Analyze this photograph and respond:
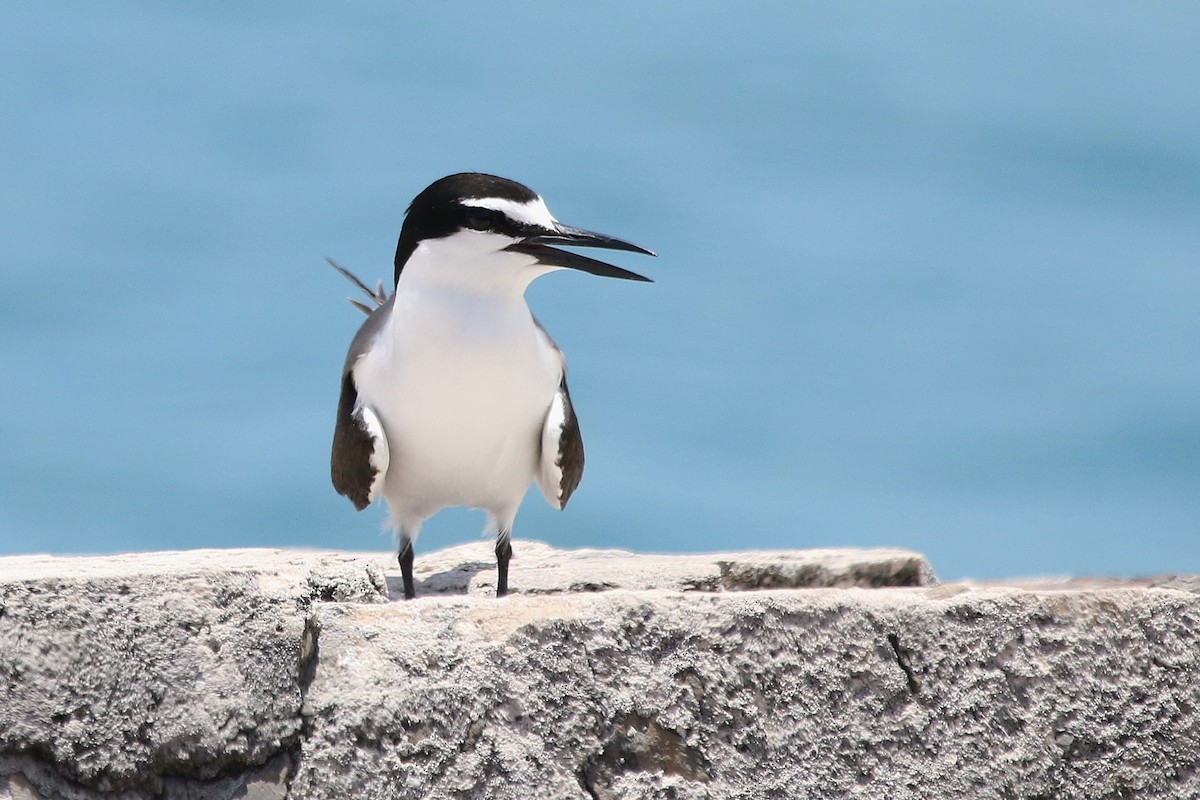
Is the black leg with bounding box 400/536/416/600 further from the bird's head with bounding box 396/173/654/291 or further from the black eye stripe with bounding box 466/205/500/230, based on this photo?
the black eye stripe with bounding box 466/205/500/230

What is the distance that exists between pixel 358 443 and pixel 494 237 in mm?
931

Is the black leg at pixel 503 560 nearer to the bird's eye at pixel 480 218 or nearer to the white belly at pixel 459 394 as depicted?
the white belly at pixel 459 394

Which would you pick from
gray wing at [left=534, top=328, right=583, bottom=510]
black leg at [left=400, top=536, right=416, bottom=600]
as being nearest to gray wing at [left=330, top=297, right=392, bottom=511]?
black leg at [left=400, top=536, right=416, bottom=600]

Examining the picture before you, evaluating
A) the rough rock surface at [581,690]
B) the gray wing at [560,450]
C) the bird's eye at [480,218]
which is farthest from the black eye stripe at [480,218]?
the rough rock surface at [581,690]

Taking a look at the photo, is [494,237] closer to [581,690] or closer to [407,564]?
[407,564]

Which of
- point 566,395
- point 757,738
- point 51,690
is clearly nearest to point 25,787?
point 51,690

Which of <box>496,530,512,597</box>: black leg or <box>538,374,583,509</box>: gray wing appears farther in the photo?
<box>538,374,583,509</box>: gray wing

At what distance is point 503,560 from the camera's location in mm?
5379

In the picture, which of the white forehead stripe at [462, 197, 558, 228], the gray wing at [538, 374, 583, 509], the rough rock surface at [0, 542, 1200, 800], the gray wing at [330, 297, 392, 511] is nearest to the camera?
the rough rock surface at [0, 542, 1200, 800]

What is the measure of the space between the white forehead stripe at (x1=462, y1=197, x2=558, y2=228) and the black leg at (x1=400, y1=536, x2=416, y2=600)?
1.38 m

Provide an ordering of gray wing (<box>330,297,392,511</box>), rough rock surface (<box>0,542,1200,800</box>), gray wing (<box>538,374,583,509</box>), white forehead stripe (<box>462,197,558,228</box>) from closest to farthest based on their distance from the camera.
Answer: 1. rough rock surface (<box>0,542,1200,800</box>)
2. white forehead stripe (<box>462,197,558,228</box>)
3. gray wing (<box>330,297,392,511</box>)
4. gray wing (<box>538,374,583,509</box>)

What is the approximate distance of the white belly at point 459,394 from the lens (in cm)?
519

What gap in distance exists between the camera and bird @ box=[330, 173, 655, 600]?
5.11 meters

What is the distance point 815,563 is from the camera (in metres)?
5.21
